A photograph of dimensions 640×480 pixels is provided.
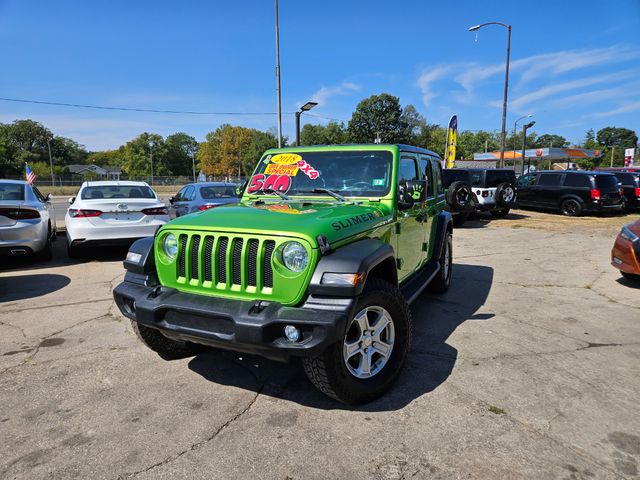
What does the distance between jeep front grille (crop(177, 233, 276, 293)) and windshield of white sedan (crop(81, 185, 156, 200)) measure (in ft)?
19.8

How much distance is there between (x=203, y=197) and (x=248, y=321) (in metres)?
7.94

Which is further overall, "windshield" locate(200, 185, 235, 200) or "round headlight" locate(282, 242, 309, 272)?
"windshield" locate(200, 185, 235, 200)

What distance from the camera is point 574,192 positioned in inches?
617

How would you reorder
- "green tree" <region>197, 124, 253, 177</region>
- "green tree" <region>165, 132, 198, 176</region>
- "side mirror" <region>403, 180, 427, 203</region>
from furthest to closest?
1. "green tree" <region>165, 132, 198, 176</region>
2. "green tree" <region>197, 124, 253, 177</region>
3. "side mirror" <region>403, 180, 427, 203</region>

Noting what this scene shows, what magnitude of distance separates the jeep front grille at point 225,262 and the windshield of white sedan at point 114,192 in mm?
6033

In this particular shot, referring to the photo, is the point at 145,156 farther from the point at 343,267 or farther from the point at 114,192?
the point at 343,267

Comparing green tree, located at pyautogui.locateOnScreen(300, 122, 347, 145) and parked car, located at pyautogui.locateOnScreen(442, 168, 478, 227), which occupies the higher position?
green tree, located at pyautogui.locateOnScreen(300, 122, 347, 145)

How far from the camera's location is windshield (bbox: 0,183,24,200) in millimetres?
7666

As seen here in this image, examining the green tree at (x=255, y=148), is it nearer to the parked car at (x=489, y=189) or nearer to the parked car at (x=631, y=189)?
the parked car at (x=631, y=189)

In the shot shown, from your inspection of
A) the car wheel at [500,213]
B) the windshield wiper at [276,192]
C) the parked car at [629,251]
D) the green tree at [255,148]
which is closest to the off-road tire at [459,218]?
the car wheel at [500,213]

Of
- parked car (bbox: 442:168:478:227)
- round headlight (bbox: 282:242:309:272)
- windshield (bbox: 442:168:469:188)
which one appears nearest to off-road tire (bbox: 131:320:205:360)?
round headlight (bbox: 282:242:309:272)

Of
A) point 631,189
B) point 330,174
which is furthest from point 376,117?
point 330,174

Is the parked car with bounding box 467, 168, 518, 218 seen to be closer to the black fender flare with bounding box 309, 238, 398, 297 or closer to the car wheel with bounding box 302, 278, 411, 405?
the car wheel with bounding box 302, 278, 411, 405

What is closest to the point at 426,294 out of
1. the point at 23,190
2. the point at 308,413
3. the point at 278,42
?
the point at 308,413
